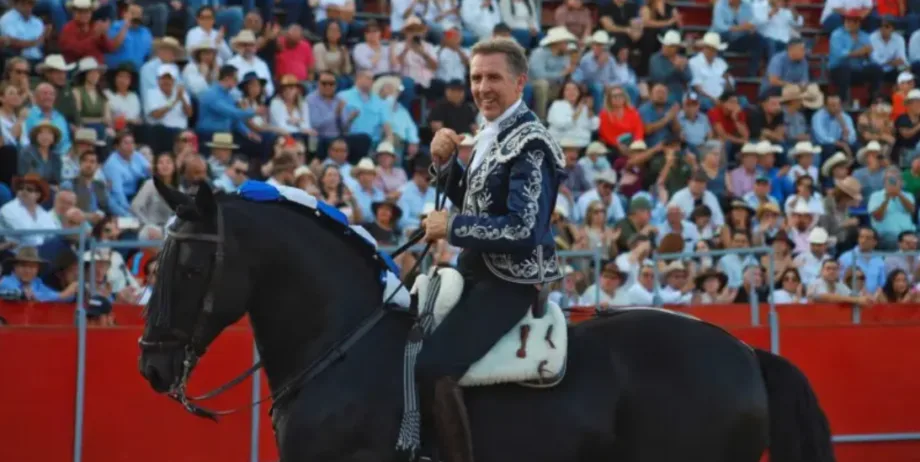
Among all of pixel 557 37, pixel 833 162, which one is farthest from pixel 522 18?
pixel 833 162

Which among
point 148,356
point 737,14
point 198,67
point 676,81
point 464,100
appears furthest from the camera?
point 737,14

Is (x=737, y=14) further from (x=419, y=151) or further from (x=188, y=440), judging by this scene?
(x=188, y=440)

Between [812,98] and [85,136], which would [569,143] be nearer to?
[812,98]

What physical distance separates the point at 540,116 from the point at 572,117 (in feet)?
1.48

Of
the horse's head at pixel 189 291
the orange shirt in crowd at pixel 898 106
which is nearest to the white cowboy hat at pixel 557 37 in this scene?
the orange shirt in crowd at pixel 898 106

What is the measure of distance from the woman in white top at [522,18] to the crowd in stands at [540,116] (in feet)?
0.10

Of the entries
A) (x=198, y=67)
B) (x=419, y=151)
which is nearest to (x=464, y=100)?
(x=419, y=151)

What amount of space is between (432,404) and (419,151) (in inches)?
399

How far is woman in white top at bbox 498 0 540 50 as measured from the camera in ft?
58.4

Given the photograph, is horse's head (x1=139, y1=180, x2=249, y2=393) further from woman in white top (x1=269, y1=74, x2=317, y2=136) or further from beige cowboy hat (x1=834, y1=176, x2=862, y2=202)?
beige cowboy hat (x1=834, y1=176, x2=862, y2=202)

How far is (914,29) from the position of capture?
20.5m

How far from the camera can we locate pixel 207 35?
15.3 metres

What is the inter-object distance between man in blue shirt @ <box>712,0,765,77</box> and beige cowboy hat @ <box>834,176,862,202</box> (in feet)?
10.5

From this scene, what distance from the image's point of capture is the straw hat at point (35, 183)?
1195 cm
